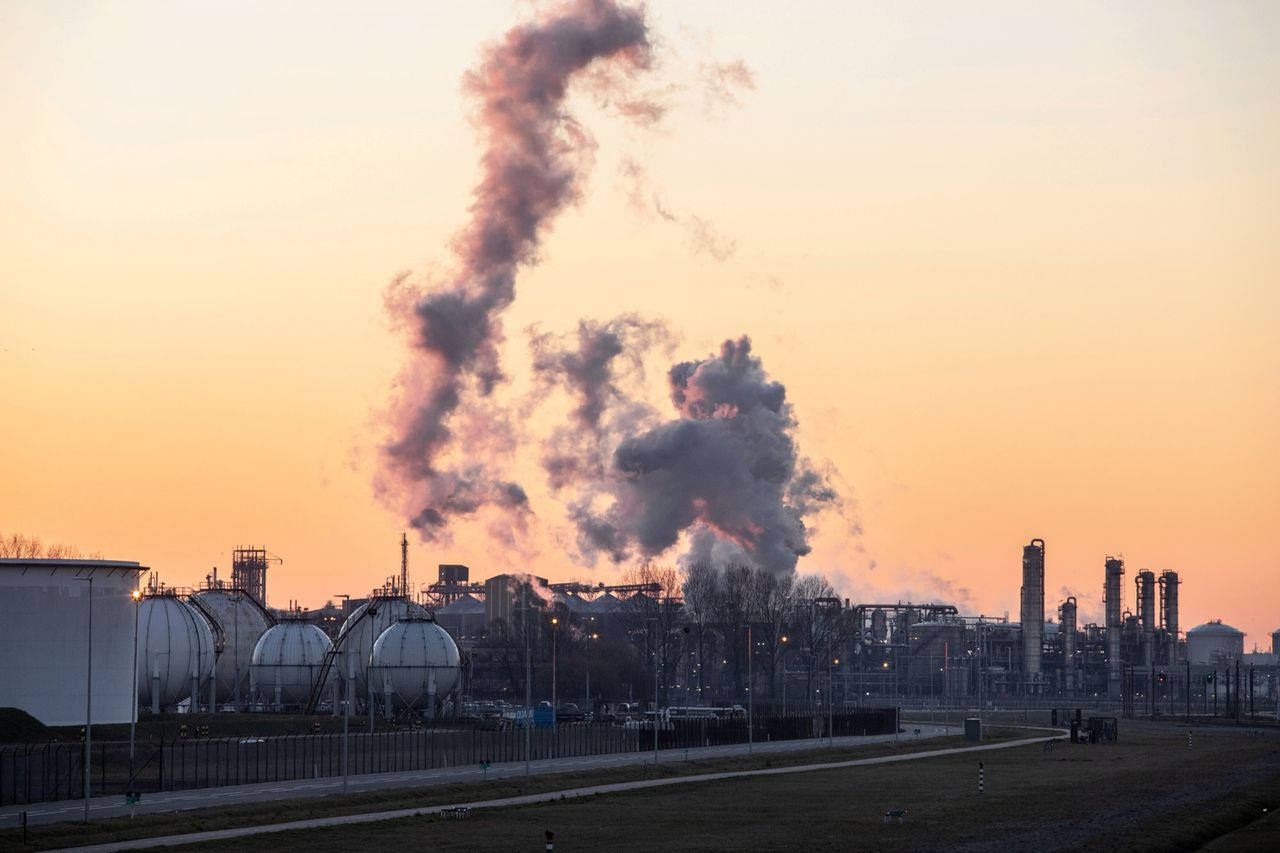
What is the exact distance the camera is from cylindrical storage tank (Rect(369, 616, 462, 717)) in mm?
137375

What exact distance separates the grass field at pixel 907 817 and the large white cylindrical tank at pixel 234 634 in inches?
3066

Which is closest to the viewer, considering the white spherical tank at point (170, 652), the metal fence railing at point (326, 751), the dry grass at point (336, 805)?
the dry grass at point (336, 805)

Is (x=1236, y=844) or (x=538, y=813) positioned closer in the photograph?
(x=1236, y=844)

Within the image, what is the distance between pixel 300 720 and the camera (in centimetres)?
12525

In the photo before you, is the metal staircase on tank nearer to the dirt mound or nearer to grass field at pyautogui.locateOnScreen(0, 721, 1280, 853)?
the dirt mound

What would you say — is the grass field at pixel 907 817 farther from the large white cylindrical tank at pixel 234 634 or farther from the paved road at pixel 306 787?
the large white cylindrical tank at pixel 234 634

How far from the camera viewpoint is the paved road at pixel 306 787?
62844 mm

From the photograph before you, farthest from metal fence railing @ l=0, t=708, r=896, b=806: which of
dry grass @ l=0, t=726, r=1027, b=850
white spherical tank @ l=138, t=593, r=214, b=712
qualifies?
white spherical tank @ l=138, t=593, r=214, b=712

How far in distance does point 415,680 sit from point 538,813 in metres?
75.7

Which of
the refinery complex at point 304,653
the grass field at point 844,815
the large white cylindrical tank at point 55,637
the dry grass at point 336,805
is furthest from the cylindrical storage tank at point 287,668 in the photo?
the grass field at point 844,815

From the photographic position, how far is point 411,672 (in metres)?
137

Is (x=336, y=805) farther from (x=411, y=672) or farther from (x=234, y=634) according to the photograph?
(x=234, y=634)

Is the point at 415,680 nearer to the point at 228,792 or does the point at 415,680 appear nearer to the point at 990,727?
the point at 990,727

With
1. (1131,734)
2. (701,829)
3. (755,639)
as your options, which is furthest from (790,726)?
(701,829)
